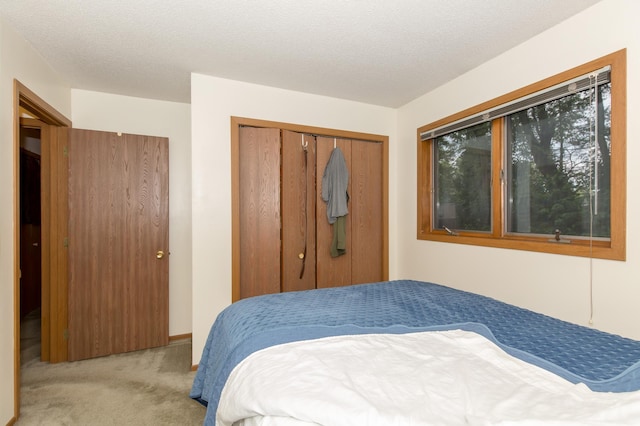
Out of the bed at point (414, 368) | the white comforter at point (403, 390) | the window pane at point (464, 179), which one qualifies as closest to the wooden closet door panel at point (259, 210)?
the bed at point (414, 368)

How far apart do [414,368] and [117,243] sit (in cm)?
300

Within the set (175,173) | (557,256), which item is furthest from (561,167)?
(175,173)

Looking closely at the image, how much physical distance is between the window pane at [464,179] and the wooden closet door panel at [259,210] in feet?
5.37

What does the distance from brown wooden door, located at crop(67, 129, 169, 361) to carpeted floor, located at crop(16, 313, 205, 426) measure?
242mm

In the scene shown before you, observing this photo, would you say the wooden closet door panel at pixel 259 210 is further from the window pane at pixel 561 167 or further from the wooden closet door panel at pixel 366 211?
the window pane at pixel 561 167

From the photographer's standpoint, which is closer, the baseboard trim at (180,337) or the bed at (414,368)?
the bed at (414,368)

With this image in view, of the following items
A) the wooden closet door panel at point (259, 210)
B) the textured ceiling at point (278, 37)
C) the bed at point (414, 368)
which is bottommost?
the bed at point (414, 368)

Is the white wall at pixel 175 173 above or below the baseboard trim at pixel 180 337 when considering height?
above

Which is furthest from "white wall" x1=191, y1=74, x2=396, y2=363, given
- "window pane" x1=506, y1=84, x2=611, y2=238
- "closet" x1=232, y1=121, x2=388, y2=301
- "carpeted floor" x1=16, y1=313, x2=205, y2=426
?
"window pane" x1=506, y1=84, x2=611, y2=238

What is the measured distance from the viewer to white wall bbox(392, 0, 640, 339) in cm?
166

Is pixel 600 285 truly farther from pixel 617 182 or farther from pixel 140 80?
pixel 140 80

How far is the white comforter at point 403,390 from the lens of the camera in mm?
755

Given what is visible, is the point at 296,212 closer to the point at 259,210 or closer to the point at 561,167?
the point at 259,210

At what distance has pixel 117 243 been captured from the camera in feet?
9.73
